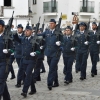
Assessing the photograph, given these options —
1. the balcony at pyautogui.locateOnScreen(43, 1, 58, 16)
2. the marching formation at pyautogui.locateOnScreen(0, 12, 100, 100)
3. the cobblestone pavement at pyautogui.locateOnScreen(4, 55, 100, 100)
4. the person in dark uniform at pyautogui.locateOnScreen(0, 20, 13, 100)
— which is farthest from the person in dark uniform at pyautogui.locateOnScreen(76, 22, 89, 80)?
the balcony at pyautogui.locateOnScreen(43, 1, 58, 16)

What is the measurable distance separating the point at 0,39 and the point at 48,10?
1221 inches

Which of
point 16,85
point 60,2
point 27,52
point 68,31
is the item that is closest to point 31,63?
point 27,52

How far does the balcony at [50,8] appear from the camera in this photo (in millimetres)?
38906

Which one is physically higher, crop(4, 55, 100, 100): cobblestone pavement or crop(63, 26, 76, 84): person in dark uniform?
crop(63, 26, 76, 84): person in dark uniform

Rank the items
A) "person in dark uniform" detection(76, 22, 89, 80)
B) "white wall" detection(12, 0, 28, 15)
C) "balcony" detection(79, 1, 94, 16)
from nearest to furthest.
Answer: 1. "person in dark uniform" detection(76, 22, 89, 80)
2. "white wall" detection(12, 0, 28, 15)
3. "balcony" detection(79, 1, 94, 16)

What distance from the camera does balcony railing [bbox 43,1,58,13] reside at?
39.2 metres

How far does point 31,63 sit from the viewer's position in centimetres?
1003

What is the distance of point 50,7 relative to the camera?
129 ft

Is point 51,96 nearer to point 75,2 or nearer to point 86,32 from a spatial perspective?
point 86,32

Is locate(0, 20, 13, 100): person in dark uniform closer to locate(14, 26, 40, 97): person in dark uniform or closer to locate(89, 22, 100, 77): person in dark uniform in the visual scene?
locate(14, 26, 40, 97): person in dark uniform

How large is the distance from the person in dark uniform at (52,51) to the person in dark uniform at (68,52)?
0.87 metres

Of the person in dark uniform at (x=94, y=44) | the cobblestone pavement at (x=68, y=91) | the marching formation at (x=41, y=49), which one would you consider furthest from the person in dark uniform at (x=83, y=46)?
the person in dark uniform at (x=94, y=44)

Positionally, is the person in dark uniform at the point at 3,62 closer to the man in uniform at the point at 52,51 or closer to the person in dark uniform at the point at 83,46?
the man in uniform at the point at 52,51

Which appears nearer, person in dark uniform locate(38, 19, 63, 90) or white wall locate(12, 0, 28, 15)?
person in dark uniform locate(38, 19, 63, 90)
